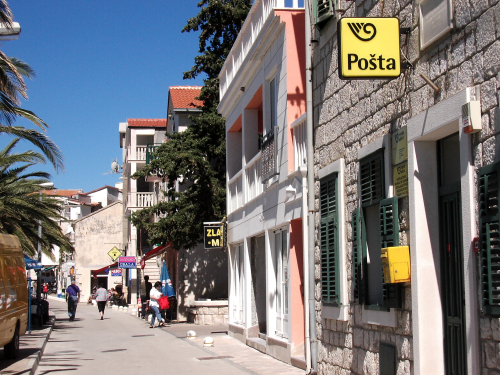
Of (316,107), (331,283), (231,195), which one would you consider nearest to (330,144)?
(316,107)

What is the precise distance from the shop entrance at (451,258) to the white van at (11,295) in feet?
27.0

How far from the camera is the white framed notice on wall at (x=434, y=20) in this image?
21.9 feet

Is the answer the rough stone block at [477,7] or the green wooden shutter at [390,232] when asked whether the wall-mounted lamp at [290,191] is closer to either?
the green wooden shutter at [390,232]

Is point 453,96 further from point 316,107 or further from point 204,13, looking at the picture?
point 204,13

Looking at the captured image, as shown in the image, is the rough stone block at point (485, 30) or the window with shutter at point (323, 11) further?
the window with shutter at point (323, 11)

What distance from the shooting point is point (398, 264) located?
7426 millimetres

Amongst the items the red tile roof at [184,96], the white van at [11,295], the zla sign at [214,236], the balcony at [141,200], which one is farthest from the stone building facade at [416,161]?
the balcony at [141,200]

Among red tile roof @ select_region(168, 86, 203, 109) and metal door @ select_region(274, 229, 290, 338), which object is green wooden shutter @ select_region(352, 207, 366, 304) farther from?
red tile roof @ select_region(168, 86, 203, 109)

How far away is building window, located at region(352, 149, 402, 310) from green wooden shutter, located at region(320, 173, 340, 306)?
69 centimetres

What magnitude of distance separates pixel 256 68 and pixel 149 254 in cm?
1854

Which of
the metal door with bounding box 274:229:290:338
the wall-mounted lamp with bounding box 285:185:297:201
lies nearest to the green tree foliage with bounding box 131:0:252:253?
the metal door with bounding box 274:229:290:338

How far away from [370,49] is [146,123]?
41.1 metres

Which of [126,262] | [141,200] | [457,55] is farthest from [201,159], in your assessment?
[141,200]

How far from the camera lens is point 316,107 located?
36.4ft
